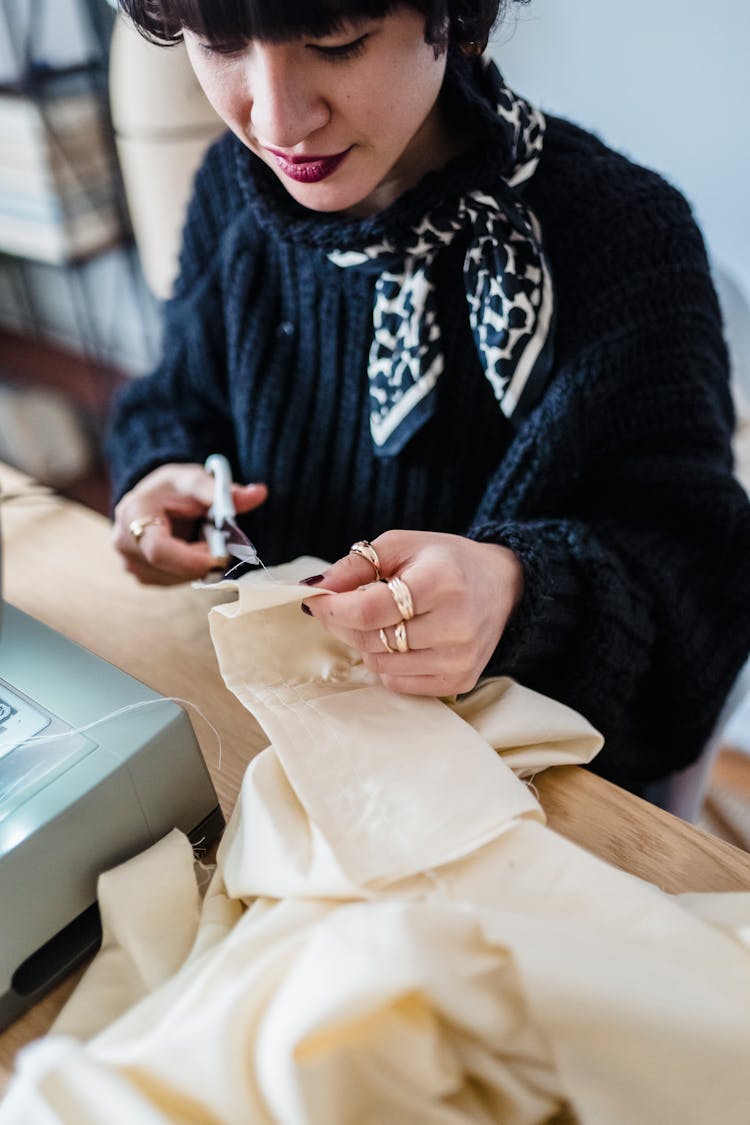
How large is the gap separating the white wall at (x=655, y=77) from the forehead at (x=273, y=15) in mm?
113

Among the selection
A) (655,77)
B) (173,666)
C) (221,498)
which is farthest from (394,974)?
(655,77)

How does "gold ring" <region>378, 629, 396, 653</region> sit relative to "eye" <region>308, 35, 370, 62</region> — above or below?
below

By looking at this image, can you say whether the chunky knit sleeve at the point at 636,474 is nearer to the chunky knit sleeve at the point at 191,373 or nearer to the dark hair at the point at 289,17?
the dark hair at the point at 289,17

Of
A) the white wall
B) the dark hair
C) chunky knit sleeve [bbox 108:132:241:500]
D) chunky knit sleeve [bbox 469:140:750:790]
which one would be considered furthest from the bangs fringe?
chunky knit sleeve [bbox 108:132:241:500]

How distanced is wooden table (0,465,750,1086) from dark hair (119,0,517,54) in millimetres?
291

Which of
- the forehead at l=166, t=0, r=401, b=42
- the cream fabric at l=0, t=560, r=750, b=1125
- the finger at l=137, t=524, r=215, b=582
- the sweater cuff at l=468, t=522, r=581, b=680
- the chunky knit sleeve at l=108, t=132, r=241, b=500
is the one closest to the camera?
the cream fabric at l=0, t=560, r=750, b=1125

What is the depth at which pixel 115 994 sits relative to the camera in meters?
0.39

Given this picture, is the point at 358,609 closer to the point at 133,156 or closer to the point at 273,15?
the point at 273,15

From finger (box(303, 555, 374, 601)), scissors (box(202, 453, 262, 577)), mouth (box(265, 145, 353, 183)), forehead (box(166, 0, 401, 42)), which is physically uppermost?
forehead (box(166, 0, 401, 42))

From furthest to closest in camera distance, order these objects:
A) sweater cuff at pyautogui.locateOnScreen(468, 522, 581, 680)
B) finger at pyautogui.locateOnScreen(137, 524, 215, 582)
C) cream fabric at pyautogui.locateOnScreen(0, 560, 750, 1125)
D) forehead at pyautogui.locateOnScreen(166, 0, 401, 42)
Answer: finger at pyautogui.locateOnScreen(137, 524, 215, 582), sweater cuff at pyautogui.locateOnScreen(468, 522, 581, 680), forehead at pyautogui.locateOnScreen(166, 0, 401, 42), cream fabric at pyautogui.locateOnScreen(0, 560, 750, 1125)

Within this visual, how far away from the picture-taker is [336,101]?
0.47m

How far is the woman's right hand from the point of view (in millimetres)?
644

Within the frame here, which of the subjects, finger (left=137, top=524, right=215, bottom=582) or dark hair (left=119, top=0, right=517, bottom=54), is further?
finger (left=137, top=524, right=215, bottom=582)

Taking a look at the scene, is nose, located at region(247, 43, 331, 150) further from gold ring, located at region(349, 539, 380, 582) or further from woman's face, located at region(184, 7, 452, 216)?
gold ring, located at region(349, 539, 380, 582)
